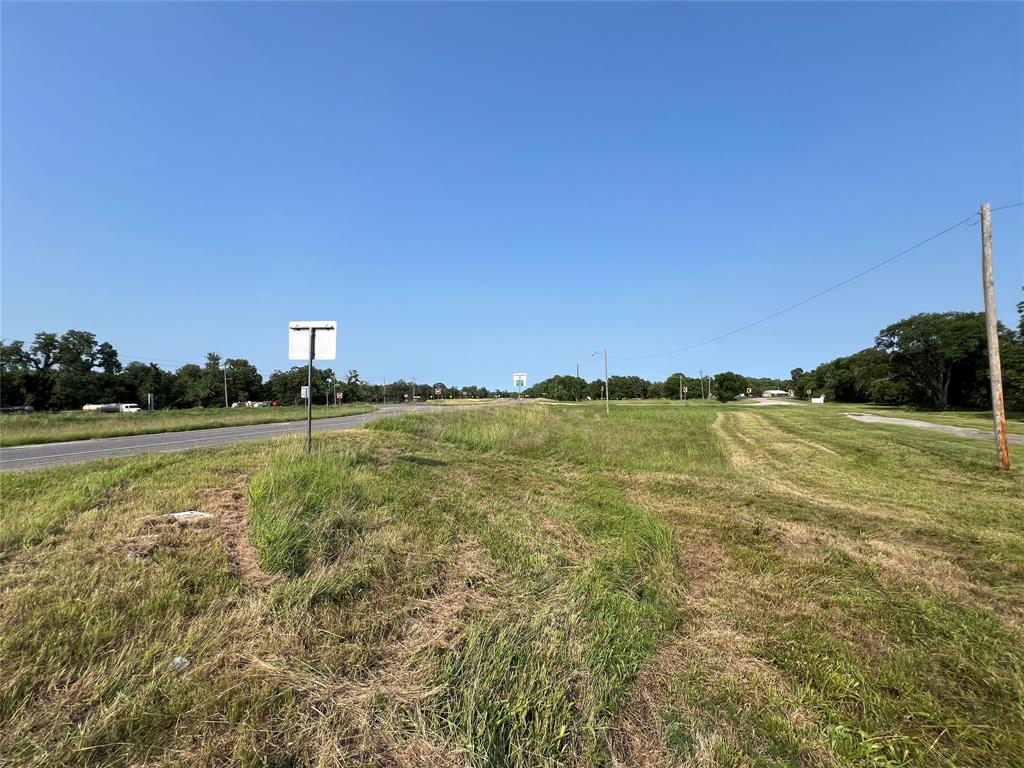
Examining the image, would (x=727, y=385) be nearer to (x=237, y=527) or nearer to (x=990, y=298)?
(x=990, y=298)

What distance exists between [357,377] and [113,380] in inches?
2389

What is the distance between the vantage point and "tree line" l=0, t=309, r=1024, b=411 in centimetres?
4841

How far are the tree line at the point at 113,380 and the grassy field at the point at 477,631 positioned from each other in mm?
82689

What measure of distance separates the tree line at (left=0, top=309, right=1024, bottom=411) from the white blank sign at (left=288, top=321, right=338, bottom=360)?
47177 millimetres

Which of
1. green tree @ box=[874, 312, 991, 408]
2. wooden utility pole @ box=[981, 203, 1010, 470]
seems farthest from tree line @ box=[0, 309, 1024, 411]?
wooden utility pole @ box=[981, 203, 1010, 470]

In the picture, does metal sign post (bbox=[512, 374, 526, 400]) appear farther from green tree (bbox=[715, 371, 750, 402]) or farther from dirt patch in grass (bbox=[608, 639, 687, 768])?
green tree (bbox=[715, 371, 750, 402])

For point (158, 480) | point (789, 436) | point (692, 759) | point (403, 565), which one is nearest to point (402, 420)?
point (158, 480)

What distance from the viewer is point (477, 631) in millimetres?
3287

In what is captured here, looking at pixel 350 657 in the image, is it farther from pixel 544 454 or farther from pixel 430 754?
pixel 544 454

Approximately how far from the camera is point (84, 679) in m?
2.53

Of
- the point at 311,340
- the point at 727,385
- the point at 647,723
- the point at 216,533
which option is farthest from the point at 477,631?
the point at 727,385

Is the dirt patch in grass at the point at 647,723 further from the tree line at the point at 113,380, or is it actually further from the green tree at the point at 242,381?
the green tree at the point at 242,381

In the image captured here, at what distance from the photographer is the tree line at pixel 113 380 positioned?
68.0 m

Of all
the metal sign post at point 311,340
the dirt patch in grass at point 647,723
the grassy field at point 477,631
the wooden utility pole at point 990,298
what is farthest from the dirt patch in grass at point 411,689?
the wooden utility pole at point 990,298
